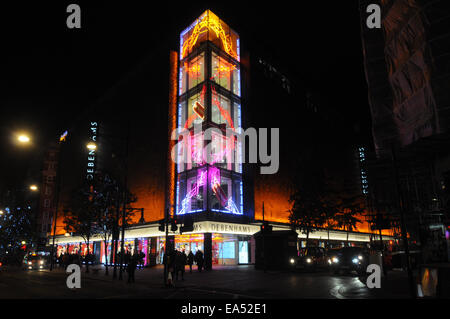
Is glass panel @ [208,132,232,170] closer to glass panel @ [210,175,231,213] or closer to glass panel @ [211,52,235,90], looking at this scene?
glass panel @ [210,175,231,213]

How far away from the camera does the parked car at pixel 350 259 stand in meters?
20.5

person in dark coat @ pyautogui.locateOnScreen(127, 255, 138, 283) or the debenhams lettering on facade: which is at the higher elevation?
the debenhams lettering on facade

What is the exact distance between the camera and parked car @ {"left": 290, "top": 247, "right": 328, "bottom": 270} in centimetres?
2583

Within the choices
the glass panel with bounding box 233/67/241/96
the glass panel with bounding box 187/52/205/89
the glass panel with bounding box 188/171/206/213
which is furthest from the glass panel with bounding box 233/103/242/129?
the glass panel with bounding box 188/171/206/213

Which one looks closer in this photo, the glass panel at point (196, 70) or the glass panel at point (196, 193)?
the glass panel at point (196, 193)

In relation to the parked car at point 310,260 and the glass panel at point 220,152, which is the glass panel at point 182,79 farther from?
Answer: the parked car at point 310,260

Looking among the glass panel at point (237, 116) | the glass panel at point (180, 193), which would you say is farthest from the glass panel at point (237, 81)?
the glass panel at point (180, 193)

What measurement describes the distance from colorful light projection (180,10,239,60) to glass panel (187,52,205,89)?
2.01 m

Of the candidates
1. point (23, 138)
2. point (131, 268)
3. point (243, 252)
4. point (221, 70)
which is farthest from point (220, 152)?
point (23, 138)

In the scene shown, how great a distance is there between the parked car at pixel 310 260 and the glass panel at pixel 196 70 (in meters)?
20.5

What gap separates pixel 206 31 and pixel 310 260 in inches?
1015

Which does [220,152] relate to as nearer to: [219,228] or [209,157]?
[209,157]

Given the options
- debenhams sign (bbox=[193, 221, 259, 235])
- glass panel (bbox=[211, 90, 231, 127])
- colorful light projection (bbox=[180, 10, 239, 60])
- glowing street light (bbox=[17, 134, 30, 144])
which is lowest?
debenhams sign (bbox=[193, 221, 259, 235])

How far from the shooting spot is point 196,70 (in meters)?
37.7
